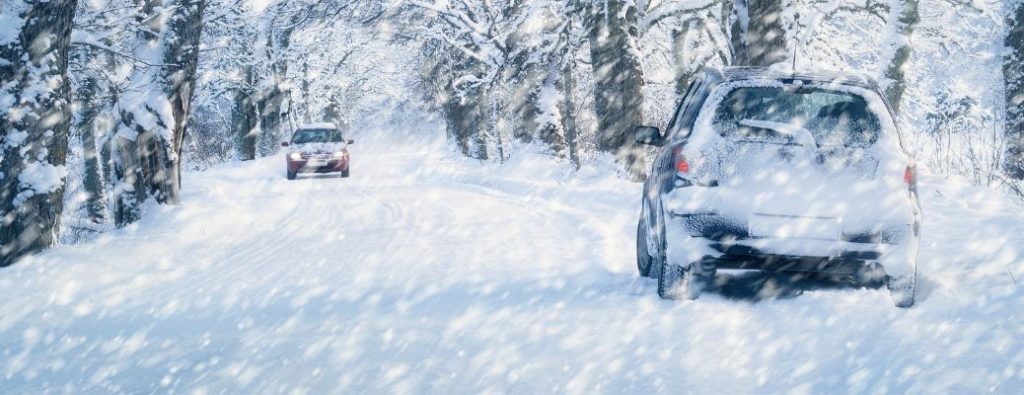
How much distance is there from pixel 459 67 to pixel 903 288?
78.9ft

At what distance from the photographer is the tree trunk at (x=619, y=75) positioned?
16453 millimetres

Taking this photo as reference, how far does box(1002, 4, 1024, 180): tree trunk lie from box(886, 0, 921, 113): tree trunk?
8.83 ft

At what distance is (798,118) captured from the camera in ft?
19.0

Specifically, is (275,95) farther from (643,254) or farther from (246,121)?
(643,254)

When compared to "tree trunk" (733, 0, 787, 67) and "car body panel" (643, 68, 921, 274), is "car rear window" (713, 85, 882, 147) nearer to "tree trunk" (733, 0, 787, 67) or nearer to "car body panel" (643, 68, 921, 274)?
"car body panel" (643, 68, 921, 274)

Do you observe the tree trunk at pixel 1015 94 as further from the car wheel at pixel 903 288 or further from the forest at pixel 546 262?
the car wheel at pixel 903 288

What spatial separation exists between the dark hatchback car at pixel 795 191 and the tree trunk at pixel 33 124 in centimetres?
668

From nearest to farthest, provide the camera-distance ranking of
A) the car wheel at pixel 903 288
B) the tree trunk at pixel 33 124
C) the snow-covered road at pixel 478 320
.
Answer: the snow-covered road at pixel 478 320
the car wheel at pixel 903 288
the tree trunk at pixel 33 124

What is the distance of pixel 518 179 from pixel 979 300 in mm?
14220

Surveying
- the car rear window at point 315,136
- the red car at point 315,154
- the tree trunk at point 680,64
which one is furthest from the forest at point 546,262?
the car rear window at point 315,136

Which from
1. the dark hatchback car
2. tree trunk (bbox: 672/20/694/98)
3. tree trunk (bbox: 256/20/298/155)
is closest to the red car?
tree trunk (bbox: 256/20/298/155)

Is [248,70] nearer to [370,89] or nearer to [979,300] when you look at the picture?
[370,89]

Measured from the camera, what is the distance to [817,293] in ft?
20.1

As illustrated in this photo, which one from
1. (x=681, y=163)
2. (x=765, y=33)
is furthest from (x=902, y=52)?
(x=681, y=163)
